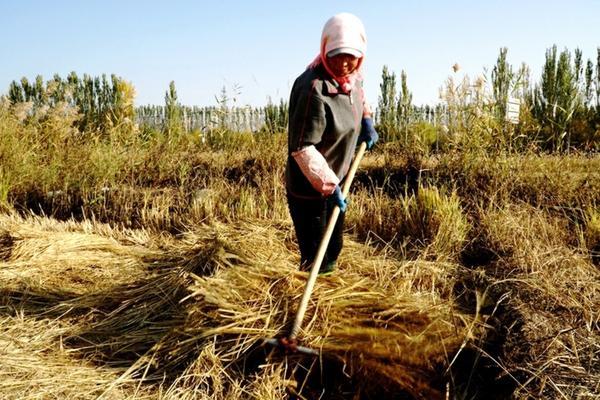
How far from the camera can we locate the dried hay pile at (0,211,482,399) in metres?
1.95

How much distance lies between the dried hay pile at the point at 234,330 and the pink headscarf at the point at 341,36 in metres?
0.89

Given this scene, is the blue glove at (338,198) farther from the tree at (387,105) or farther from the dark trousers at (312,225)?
the tree at (387,105)

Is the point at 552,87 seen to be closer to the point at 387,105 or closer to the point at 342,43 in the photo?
the point at 387,105

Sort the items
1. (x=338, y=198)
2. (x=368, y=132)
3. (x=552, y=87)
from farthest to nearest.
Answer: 1. (x=552, y=87)
2. (x=368, y=132)
3. (x=338, y=198)

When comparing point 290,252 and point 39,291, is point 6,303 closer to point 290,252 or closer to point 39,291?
point 39,291

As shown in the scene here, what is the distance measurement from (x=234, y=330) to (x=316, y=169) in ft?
2.18

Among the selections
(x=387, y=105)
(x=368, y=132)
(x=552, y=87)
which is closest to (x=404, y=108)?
(x=387, y=105)

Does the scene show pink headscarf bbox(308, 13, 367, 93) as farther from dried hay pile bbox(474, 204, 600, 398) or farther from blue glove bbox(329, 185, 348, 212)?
dried hay pile bbox(474, 204, 600, 398)

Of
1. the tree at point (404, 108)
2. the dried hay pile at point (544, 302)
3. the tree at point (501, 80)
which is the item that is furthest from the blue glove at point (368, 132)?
the tree at point (404, 108)

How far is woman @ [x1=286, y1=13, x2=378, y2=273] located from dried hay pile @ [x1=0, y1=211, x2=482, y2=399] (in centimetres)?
31

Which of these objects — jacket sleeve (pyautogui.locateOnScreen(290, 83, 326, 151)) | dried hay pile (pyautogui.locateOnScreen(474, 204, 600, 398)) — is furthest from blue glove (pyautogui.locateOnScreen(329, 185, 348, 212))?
dried hay pile (pyautogui.locateOnScreen(474, 204, 600, 398))

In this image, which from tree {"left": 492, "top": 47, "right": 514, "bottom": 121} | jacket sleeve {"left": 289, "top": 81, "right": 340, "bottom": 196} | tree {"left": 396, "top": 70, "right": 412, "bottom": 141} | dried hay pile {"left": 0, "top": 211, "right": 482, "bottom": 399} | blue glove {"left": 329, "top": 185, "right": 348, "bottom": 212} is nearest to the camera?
dried hay pile {"left": 0, "top": 211, "right": 482, "bottom": 399}

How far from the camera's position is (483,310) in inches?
95.4

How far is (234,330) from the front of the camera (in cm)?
204
